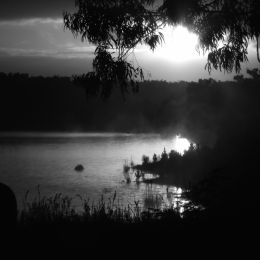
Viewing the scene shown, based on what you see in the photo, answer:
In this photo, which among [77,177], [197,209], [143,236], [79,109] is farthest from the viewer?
[79,109]

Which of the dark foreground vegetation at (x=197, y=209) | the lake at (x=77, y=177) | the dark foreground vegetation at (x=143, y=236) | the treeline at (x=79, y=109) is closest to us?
the dark foreground vegetation at (x=143, y=236)

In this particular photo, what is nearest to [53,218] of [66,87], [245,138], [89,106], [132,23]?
[132,23]

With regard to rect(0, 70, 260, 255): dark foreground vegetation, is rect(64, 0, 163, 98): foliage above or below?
above

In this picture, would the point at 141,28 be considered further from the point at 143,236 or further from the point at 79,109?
the point at 79,109

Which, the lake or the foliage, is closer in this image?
the foliage

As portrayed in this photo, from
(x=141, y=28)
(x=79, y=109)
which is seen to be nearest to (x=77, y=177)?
(x=141, y=28)

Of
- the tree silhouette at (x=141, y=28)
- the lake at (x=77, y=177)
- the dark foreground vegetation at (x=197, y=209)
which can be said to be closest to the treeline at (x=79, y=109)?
the dark foreground vegetation at (x=197, y=209)

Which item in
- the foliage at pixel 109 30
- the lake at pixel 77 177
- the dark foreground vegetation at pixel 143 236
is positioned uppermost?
the foliage at pixel 109 30

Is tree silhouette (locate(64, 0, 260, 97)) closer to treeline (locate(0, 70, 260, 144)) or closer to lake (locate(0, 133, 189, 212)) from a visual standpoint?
lake (locate(0, 133, 189, 212))

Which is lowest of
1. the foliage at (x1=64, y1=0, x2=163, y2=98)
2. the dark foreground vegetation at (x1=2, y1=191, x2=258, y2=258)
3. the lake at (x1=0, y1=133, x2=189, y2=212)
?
the lake at (x1=0, y1=133, x2=189, y2=212)

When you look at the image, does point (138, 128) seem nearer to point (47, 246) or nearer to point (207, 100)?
point (207, 100)

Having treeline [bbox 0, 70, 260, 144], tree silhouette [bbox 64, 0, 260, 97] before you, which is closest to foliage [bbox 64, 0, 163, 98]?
tree silhouette [bbox 64, 0, 260, 97]

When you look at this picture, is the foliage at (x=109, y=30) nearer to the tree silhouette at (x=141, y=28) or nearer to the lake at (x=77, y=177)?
the tree silhouette at (x=141, y=28)

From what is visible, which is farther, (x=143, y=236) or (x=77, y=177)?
(x=77, y=177)
